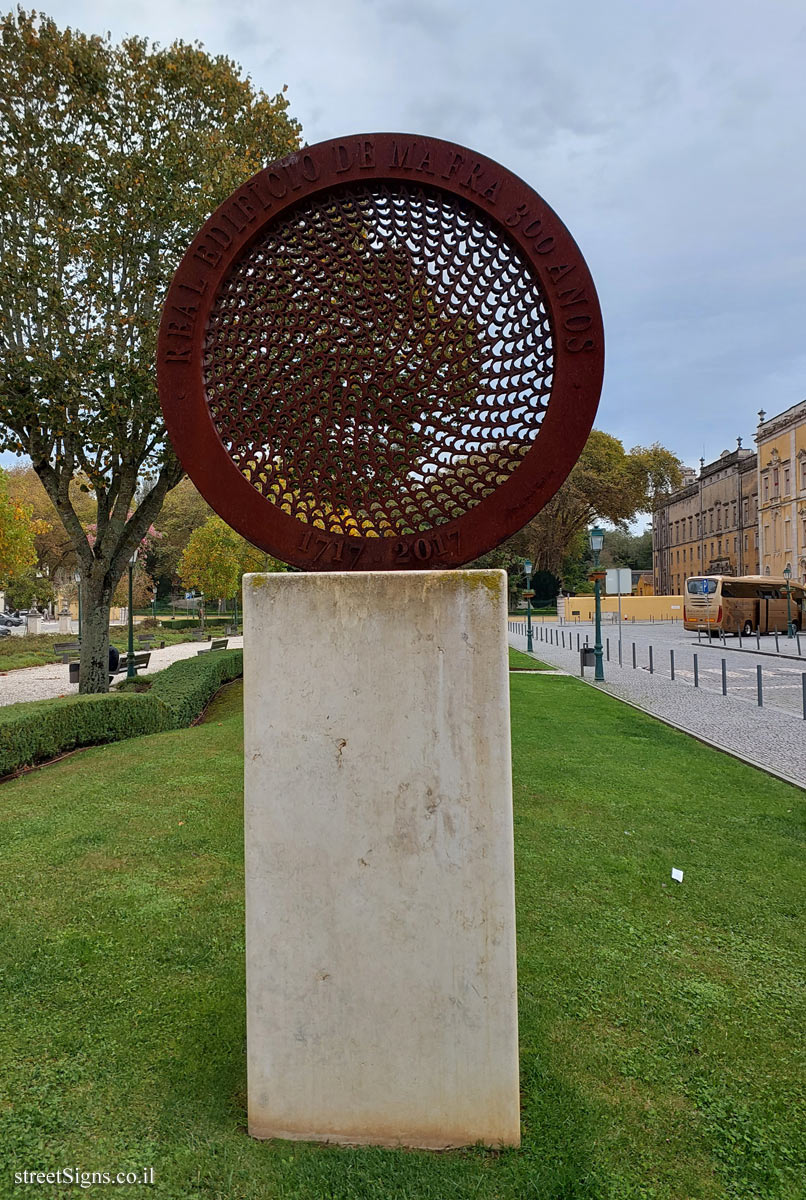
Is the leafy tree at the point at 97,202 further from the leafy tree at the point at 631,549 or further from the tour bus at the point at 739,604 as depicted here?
the leafy tree at the point at 631,549

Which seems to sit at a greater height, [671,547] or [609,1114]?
[671,547]

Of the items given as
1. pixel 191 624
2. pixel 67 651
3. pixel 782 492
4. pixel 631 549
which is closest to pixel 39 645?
pixel 67 651

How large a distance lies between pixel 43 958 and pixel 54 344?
10.3 meters

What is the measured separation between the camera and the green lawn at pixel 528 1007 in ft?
7.85

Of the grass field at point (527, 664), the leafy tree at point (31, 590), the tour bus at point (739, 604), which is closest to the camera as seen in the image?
the grass field at point (527, 664)

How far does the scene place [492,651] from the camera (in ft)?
7.99

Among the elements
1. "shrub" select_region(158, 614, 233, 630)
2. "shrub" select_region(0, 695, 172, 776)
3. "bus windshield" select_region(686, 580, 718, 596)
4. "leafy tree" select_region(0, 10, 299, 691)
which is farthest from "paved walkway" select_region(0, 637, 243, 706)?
"bus windshield" select_region(686, 580, 718, 596)

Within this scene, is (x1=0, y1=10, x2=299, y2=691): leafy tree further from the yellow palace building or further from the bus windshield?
the yellow palace building

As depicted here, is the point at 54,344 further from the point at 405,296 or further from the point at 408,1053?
the point at 408,1053

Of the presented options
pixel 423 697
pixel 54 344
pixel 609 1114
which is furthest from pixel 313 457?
pixel 54 344

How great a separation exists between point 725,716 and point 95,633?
10466mm

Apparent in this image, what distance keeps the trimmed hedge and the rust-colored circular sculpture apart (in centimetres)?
689

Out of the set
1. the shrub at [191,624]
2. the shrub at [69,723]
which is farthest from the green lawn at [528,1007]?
the shrub at [191,624]

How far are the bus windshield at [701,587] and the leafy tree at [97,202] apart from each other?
28372 mm
